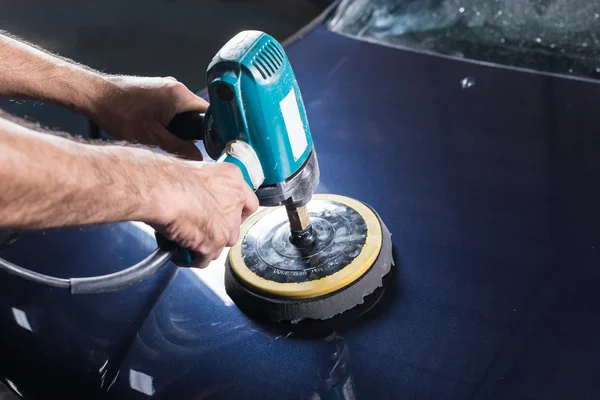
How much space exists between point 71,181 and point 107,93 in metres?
0.43

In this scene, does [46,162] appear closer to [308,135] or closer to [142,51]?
[308,135]

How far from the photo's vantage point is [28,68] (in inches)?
48.8

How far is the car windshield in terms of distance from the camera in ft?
5.43

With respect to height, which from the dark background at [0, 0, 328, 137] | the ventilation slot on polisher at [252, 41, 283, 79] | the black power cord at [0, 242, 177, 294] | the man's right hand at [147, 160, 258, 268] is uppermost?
the ventilation slot on polisher at [252, 41, 283, 79]

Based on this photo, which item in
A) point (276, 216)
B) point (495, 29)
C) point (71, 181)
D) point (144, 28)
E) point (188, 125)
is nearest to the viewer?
point (71, 181)

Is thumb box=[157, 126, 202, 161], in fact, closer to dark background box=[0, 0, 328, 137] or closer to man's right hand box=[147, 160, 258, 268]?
man's right hand box=[147, 160, 258, 268]

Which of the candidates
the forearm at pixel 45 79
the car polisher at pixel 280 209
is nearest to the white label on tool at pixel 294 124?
the car polisher at pixel 280 209

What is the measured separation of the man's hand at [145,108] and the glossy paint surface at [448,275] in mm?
276

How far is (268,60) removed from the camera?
970 mm

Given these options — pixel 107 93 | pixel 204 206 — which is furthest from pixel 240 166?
pixel 107 93

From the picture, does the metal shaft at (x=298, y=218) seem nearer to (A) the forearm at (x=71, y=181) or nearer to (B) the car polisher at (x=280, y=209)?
(B) the car polisher at (x=280, y=209)

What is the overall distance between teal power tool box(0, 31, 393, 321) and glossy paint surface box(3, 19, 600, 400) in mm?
51

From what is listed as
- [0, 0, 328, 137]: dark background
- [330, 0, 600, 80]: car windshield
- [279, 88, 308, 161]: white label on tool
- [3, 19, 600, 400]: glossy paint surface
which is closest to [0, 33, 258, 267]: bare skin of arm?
[279, 88, 308, 161]: white label on tool

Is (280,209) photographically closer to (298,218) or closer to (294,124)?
(298,218)
